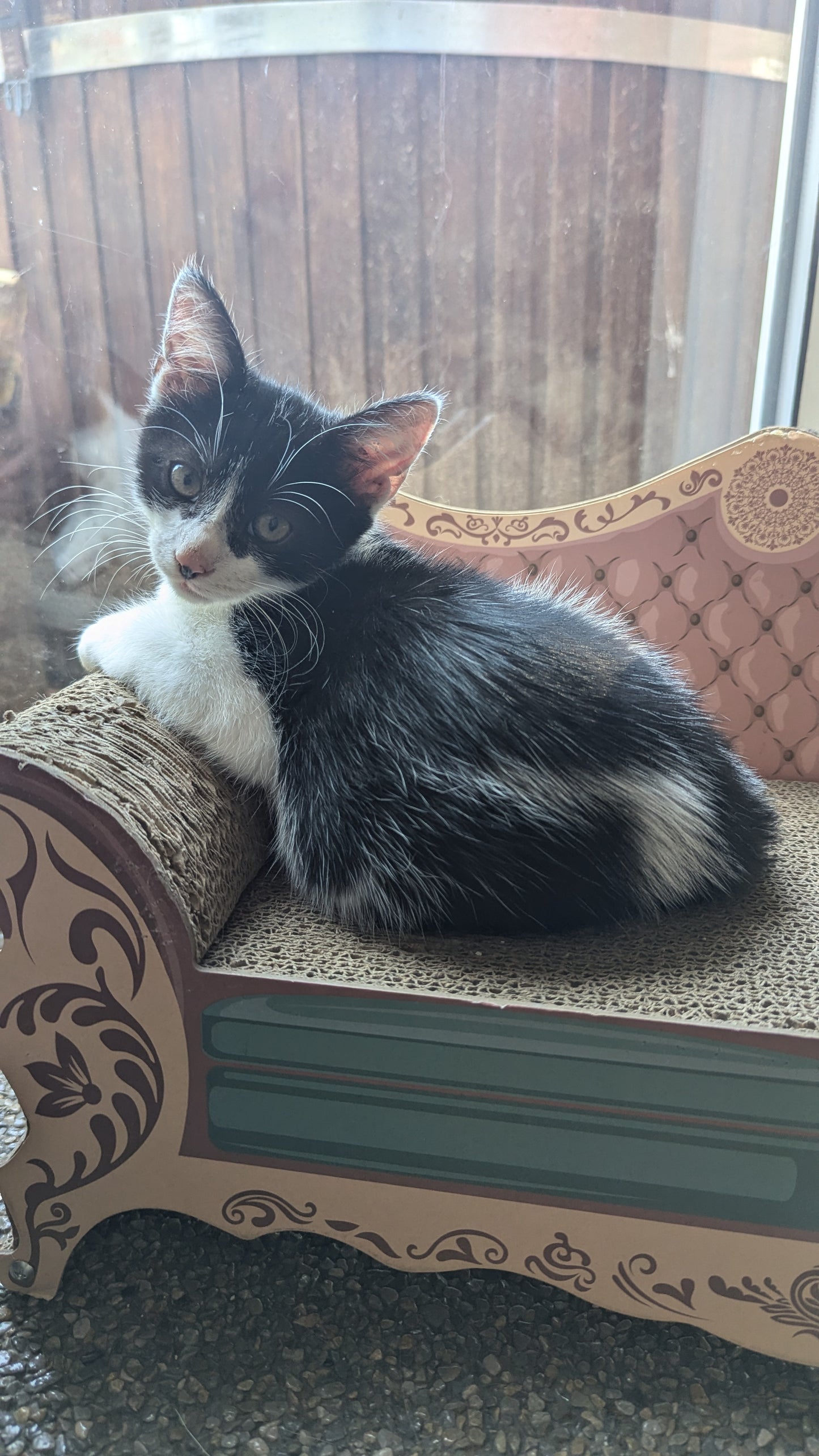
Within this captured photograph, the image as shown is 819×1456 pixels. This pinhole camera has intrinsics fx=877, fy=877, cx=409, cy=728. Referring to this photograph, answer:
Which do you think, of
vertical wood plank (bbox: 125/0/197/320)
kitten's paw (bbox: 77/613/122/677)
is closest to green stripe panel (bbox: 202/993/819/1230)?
kitten's paw (bbox: 77/613/122/677)

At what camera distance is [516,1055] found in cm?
87

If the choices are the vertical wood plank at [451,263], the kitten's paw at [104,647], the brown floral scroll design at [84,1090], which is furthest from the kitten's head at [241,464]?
the vertical wood plank at [451,263]

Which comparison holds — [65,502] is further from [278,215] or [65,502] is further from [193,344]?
[193,344]

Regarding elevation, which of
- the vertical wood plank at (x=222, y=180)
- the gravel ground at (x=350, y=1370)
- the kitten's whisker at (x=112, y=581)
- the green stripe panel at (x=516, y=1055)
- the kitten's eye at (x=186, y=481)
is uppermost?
the vertical wood plank at (x=222, y=180)

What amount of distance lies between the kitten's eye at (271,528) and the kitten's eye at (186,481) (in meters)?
0.08

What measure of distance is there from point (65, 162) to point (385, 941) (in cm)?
145

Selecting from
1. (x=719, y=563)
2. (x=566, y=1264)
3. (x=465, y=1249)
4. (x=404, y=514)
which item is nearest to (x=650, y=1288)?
(x=566, y=1264)

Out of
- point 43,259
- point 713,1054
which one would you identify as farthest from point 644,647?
point 43,259

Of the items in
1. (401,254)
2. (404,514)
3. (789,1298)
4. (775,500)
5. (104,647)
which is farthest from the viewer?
(401,254)

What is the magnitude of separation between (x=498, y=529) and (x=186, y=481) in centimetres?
70

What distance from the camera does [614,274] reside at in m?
1.79

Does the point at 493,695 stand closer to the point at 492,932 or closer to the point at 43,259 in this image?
the point at 492,932

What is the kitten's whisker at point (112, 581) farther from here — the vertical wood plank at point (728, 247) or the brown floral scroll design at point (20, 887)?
the vertical wood plank at point (728, 247)

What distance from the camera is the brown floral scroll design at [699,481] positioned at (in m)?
1.50
